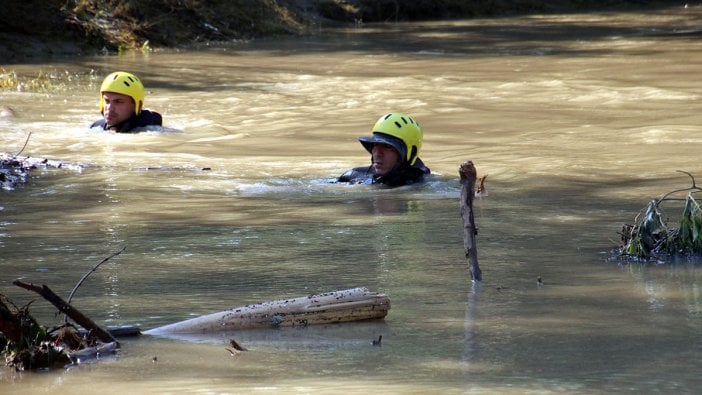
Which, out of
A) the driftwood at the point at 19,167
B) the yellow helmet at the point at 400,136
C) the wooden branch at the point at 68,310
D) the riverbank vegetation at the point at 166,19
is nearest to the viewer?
the wooden branch at the point at 68,310

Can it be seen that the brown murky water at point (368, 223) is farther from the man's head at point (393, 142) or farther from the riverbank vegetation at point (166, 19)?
the riverbank vegetation at point (166, 19)

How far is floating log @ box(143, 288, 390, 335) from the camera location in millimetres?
6922

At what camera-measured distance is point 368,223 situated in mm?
10922

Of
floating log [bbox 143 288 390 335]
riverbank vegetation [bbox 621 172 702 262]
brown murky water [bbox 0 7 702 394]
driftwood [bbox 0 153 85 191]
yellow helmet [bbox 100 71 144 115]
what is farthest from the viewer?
yellow helmet [bbox 100 71 144 115]

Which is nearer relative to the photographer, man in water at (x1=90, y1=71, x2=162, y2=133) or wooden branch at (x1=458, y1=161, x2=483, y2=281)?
wooden branch at (x1=458, y1=161, x2=483, y2=281)

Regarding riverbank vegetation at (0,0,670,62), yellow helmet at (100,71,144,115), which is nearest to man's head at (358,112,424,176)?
yellow helmet at (100,71,144,115)

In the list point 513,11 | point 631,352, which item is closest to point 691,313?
point 631,352

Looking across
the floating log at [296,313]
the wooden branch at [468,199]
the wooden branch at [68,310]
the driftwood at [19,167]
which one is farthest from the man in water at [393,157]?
the wooden branch at [68,310]

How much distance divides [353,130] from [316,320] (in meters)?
10.7

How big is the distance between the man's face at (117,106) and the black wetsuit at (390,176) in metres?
4.69

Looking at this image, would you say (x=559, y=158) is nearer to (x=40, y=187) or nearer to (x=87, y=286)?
(x=40, y=187)

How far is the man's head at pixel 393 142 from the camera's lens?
1343 centimetres

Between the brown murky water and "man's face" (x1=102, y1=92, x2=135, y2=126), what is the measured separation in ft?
1.60

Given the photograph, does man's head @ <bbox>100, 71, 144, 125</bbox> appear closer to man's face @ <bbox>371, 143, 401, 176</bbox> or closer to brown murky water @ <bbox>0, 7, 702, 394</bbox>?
brown murky water @ <bbox>0, 7, 702, 394</bbox>
